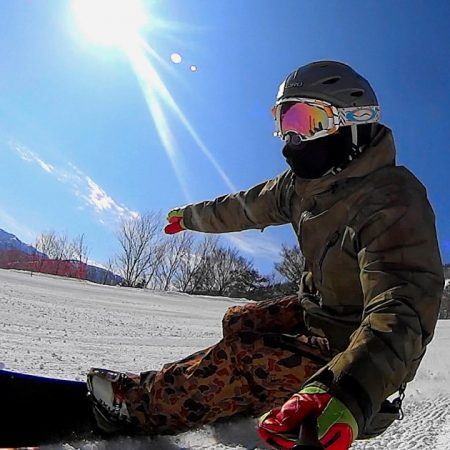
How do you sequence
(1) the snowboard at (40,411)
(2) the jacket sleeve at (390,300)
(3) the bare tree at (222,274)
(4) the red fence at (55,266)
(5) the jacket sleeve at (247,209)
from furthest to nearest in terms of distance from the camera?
(3) the bare tree at (222,274)
(4) the red fence at (55,266)
(5) the jacket sleeve at (247,209)
(1) the snowboard at (40,411)
(2) the jacket sleeve at (390,300)

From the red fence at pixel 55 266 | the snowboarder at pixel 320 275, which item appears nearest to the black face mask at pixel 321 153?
the snowboarder at pixel 320 275

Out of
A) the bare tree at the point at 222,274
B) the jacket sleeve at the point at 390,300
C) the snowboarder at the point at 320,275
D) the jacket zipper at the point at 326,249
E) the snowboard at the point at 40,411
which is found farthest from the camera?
the bare tree at the point at 222,274

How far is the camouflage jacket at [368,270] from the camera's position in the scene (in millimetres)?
944

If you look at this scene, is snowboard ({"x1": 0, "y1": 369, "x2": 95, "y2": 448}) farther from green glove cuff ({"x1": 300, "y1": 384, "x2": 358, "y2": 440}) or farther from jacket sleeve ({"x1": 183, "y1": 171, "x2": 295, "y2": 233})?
green glove cuff ({"x1": 300, "y1": 384, "x2": 358, "y2": 440})

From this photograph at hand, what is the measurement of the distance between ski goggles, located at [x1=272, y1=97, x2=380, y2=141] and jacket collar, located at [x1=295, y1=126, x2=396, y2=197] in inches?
2.6

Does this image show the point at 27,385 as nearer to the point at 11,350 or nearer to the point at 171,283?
the point at 11,350

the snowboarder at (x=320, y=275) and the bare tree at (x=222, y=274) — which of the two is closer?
the snowboarder at (x=320, y=275)

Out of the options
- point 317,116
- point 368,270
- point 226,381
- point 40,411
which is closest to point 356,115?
point 317,116

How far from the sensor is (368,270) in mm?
1133

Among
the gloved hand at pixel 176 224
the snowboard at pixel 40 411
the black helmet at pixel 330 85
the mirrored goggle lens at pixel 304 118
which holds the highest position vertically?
the black helmet at pixel 330 85

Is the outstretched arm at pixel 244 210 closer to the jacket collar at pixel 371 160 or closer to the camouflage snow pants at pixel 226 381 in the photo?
the jacket collar at pixel 371 160

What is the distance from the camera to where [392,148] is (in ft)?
4.74

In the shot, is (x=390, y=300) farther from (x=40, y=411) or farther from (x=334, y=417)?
(x=40, y=411)

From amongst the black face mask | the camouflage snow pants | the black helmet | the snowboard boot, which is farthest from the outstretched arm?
the snowboard boot
